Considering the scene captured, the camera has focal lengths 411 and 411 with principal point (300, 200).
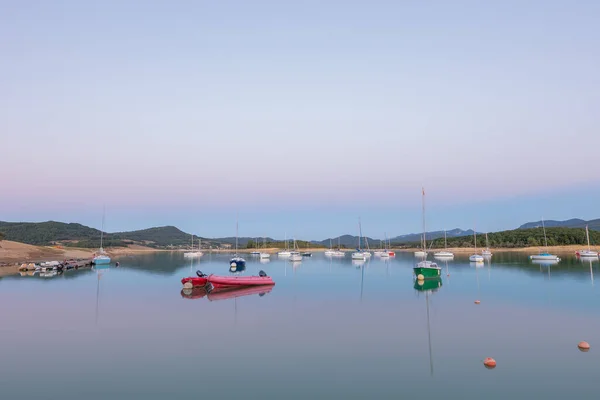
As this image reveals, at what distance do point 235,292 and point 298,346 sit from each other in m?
30.0

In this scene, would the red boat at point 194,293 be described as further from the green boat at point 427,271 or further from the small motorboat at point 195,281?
the green boat at point 427,271

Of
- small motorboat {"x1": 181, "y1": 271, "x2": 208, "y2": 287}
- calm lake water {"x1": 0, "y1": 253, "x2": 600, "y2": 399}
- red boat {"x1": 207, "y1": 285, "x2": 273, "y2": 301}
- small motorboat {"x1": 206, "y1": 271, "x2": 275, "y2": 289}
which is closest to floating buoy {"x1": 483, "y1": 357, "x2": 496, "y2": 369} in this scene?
calm lake water {"x1": 0, "y1": 253, "x2": 600, "y2": 399}

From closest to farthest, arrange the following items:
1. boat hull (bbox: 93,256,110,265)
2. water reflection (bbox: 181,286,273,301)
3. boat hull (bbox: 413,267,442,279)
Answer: water reflection (bbox: 181,286,273,301)
boat hull (bbox: 413,267,442,279)
boat hull (bbox: 93,256,110,265)

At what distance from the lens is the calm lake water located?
19984 mm

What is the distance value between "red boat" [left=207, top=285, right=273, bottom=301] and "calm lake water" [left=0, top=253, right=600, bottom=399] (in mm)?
2885

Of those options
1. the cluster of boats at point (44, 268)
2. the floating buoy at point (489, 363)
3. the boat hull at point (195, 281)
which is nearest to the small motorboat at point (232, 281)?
the boat hull at point (195, 281)

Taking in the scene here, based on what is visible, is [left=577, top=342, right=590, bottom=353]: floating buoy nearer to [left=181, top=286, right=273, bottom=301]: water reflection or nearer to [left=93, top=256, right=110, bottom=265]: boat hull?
[left=181, top=286, right=273, bottom=301]: water reflection

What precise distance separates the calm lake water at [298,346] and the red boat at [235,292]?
288cm

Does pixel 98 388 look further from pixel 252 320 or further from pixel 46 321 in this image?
pixel 46 321

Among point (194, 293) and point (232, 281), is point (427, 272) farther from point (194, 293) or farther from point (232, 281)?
point (194, 293)

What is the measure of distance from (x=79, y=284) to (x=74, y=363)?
49397 mm

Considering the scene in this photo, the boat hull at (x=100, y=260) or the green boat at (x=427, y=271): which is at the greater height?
the boat hull at (x=100, y=260)

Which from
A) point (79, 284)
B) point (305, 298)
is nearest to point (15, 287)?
point (79, 284)

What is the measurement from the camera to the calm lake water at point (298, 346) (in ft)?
65.6
